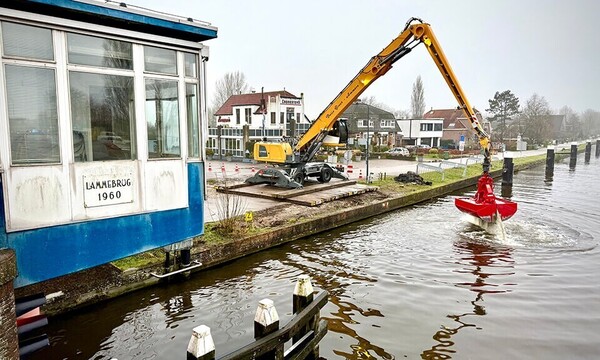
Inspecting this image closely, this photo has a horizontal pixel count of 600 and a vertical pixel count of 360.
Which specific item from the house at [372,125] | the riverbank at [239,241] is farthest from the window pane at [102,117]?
the house at [372,125]

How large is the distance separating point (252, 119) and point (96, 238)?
35.9 meters

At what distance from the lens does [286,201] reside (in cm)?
1421

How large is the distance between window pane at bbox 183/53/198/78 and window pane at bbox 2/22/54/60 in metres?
1.94

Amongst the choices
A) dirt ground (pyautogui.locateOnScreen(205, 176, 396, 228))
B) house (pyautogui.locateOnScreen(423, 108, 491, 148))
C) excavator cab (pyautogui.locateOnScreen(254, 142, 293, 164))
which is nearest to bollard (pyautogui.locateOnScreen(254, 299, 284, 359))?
dirt ground (pyautogui.locateOnScreen(205, 176, 396, 228))

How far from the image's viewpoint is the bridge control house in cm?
419

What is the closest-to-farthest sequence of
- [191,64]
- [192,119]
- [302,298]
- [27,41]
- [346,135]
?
[27,41]
[302,298]
[191,64]
[192,119]
[346,135]

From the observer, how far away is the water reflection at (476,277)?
616cm

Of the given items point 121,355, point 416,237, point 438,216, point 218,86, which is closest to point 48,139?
point 121,355

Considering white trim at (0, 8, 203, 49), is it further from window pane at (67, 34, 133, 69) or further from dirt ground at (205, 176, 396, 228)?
dirt ground at (205, 176, 396, 228)

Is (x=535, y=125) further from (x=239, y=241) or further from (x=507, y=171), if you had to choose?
(x=239, y=241)

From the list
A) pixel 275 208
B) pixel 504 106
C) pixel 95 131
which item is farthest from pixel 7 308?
pixel 504 106

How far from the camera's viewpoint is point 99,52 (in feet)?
16.2

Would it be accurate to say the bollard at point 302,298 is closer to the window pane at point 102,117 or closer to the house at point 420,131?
the window pane at point 102,117

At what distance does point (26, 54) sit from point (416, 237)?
11.0 metres
